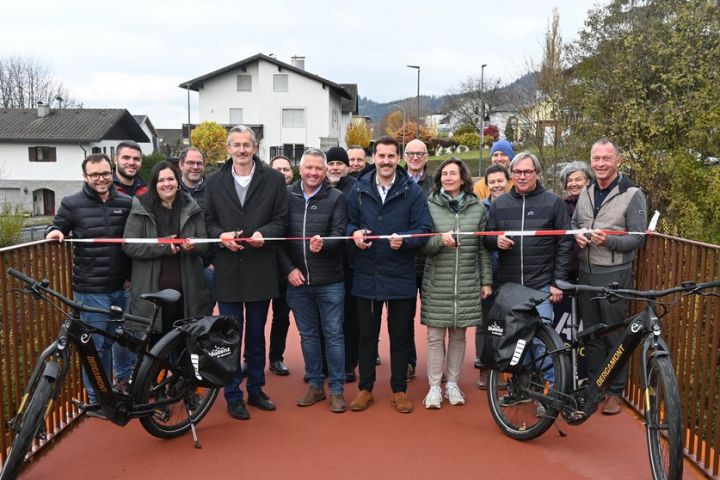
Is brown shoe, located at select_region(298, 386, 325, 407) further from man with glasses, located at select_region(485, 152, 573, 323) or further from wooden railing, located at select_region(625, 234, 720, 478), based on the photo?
wooden railing, located at select_region(625, 234, 720, 478)

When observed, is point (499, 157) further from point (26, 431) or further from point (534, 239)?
point (26, 431)

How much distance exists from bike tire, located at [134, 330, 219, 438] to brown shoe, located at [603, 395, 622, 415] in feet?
10.2

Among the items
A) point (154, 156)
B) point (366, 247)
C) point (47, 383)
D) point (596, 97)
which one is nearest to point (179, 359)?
point (47, 383)

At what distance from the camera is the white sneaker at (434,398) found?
209 inches

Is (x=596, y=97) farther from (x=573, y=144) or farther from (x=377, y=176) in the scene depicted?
(x=377, y=176)

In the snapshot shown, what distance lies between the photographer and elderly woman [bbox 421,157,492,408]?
5230 mm

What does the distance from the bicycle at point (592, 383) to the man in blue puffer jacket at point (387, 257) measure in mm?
840

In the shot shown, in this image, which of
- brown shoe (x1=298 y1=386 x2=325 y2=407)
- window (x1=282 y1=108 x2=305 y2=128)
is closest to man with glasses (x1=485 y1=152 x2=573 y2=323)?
brown shoe (x1=298 y1=386 x2=325 y2=407)

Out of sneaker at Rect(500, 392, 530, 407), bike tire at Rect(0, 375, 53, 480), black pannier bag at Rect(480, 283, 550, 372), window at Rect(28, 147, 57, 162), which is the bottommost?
sneaker at Rect(500, 392, 530, 407)

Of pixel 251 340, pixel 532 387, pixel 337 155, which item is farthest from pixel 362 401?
pixel 337 155

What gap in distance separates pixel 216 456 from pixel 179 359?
727mm

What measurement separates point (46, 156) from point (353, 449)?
48734mm

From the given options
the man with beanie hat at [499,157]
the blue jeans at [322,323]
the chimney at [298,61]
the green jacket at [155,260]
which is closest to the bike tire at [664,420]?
the blue jeans at [322,323]

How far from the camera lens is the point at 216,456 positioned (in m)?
4.40
